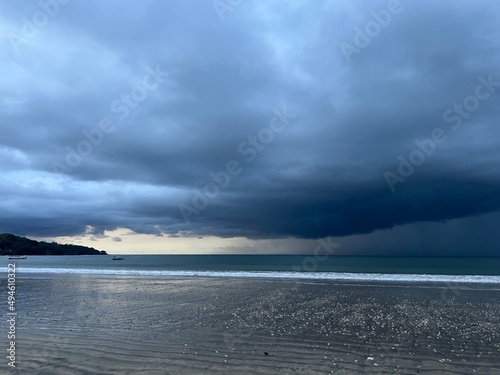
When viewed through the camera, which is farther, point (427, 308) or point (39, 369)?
point (427, 308)

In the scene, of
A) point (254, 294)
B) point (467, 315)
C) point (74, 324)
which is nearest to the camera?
point (74, 324)

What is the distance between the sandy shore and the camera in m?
10.7

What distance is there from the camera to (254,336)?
1441 centimetres

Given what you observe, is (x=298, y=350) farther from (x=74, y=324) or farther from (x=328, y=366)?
(x=74, y=324)

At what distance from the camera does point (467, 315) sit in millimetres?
20188

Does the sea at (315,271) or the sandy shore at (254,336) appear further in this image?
the sea at (315,271)

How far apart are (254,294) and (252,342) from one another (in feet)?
52.9

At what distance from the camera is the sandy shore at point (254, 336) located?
10688mm

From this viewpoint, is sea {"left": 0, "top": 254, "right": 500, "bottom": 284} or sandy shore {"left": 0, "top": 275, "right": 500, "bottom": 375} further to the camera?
sea {"left": 0, "top": 254, "right": 500, "bottom": 284}

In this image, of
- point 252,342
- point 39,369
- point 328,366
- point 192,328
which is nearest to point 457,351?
point 328,366

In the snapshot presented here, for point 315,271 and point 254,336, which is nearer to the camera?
point 254,336

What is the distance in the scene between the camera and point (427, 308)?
22.6 m

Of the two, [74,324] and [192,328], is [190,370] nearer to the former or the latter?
[192,328]

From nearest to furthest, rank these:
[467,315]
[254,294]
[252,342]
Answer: [252,342] < [467,315] < [254,294]
